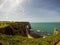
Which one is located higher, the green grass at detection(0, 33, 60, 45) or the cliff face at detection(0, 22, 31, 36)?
the cliff face at detection(0, 22, 31, 36)

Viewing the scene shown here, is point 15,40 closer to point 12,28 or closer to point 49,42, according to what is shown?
point 49,42

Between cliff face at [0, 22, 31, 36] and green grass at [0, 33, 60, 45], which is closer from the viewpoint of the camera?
green grass at [0, 33, 60, 45]

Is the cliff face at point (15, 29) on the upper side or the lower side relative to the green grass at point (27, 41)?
upper

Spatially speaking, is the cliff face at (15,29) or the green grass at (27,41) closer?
the green grass at (27,41)

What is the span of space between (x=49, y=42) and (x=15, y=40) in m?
1.14

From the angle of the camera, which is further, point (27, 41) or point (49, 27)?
point (49, 27)

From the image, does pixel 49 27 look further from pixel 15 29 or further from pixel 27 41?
pixel 27 41

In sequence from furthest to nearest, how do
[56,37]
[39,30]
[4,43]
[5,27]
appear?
[39,30]
[5,27]
[56,37]
[4,43]

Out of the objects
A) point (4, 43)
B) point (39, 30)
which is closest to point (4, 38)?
point (4, 43)

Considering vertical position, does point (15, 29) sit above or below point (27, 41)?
above

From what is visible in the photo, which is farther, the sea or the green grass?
the sea

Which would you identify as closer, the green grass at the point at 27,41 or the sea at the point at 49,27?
the green grass at the point at 27,41

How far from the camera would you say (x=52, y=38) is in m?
5.42

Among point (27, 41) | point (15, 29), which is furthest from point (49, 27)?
point (27, 41)
